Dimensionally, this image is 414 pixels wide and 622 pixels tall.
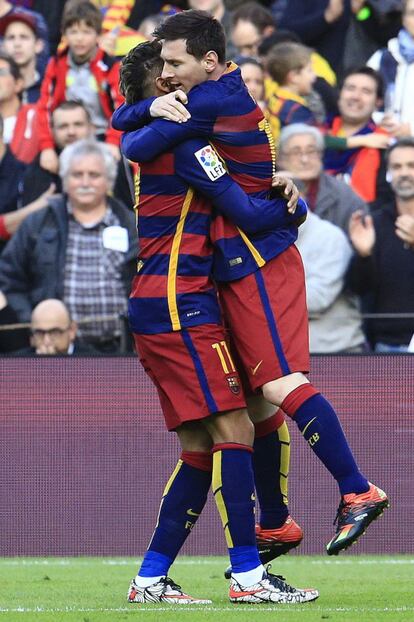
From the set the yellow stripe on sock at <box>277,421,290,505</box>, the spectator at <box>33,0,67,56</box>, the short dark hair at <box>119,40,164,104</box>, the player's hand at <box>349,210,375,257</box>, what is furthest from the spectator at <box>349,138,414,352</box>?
the spectator at <box>33,0,67,56</box>

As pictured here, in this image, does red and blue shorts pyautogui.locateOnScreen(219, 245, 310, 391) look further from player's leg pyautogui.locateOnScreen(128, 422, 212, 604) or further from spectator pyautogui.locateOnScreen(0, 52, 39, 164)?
spectator pyautogui.locateOnScreen(0, 52, 39, 164)

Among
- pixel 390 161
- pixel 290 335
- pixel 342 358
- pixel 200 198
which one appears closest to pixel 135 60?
pixel 200 198

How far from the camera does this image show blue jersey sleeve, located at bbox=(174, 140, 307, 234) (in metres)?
5.78

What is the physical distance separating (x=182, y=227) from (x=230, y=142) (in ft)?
1.22

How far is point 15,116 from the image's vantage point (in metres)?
12.1

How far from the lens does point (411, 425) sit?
849cm

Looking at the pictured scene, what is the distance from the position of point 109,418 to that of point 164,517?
8.30 ft

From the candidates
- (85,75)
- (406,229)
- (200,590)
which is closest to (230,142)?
(200,590)

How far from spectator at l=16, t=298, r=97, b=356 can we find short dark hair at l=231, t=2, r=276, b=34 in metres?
4.04

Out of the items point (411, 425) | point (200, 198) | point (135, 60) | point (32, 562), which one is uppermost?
point (135, 60)

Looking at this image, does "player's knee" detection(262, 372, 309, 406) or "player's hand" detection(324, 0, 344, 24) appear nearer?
"player's knee" detection(262, 372, 309, 406)

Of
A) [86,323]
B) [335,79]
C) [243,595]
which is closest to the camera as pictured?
[243,595]

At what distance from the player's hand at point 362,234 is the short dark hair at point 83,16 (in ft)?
10.5

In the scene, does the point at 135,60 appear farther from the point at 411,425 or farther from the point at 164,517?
the point at 411,425
